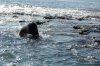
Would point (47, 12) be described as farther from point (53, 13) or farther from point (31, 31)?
point (31, 31)

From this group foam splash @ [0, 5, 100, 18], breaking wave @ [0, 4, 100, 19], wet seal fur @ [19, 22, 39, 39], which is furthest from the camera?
foam splash @ [0, 5, 100, 18]

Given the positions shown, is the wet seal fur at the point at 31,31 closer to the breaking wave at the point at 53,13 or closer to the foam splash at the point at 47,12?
the breaking wave at the point at 53,13

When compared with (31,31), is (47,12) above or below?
below

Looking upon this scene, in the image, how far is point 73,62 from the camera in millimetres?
16656

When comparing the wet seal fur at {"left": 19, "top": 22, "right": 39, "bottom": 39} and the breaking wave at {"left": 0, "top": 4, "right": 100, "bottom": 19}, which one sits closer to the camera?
the wet seal fur at {"left": 19, "top": 22, "right": 39, "bottom": 39}

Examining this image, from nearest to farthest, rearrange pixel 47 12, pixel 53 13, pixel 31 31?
pixel 31 31, pixel 53 13, pixel 47 12

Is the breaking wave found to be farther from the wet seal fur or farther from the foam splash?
the wet seal fur

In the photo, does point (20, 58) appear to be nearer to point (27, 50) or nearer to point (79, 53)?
point (27, 50)

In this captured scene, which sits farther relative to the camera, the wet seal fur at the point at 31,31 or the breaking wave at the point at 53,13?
the breaking wave at the point at 53,13

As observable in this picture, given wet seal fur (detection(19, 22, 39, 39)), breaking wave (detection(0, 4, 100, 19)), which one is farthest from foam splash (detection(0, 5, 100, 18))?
wet seal fur (detection(19, 22, 39, 39))

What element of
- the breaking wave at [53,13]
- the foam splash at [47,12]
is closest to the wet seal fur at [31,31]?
the breaking wave at [53,13]

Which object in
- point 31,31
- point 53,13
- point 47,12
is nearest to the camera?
point 31,31

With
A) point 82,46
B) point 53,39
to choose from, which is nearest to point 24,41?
point 53,39

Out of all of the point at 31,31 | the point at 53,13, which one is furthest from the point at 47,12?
the point at 31,31
